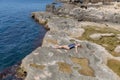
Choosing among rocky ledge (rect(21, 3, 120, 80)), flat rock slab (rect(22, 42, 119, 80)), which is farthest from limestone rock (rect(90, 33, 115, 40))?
flat rock slab (rect(22, 42, 119, 80))

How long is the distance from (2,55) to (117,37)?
30.0 m

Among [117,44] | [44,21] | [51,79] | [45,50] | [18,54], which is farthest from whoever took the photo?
[44,21]

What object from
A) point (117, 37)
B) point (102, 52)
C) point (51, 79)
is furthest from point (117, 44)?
point (51, 79)

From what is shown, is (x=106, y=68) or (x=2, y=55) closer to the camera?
(x=106, y=68)

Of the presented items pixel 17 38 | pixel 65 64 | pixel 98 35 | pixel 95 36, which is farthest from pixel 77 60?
pixel 17 38

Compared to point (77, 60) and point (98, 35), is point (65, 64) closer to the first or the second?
point (77, 60)

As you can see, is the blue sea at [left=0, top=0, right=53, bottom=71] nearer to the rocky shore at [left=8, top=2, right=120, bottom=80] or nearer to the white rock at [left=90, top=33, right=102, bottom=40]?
the rocky shore at [left=8, top=2, right=120, bottom=80]

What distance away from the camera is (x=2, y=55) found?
50594mm

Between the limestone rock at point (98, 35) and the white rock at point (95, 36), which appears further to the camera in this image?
the limestone rock at point (98, 35)

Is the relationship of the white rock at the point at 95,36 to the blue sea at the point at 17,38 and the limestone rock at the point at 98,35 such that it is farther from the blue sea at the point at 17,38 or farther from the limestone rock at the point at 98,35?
the blue sea at the point at 17,38

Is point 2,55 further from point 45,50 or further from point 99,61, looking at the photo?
point 99,61

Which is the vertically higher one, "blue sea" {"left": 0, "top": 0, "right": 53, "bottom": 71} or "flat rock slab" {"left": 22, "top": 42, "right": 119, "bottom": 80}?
"flat rock slab" {"left": 22, "top": 42, "right": 119, "bottom": 80}

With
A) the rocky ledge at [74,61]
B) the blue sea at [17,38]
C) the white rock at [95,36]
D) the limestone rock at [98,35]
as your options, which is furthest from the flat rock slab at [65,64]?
the blue sea at [17,38]

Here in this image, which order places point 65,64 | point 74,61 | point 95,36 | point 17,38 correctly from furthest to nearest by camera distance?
point 17,38
point 95,36
point 74,61
point 65,64
